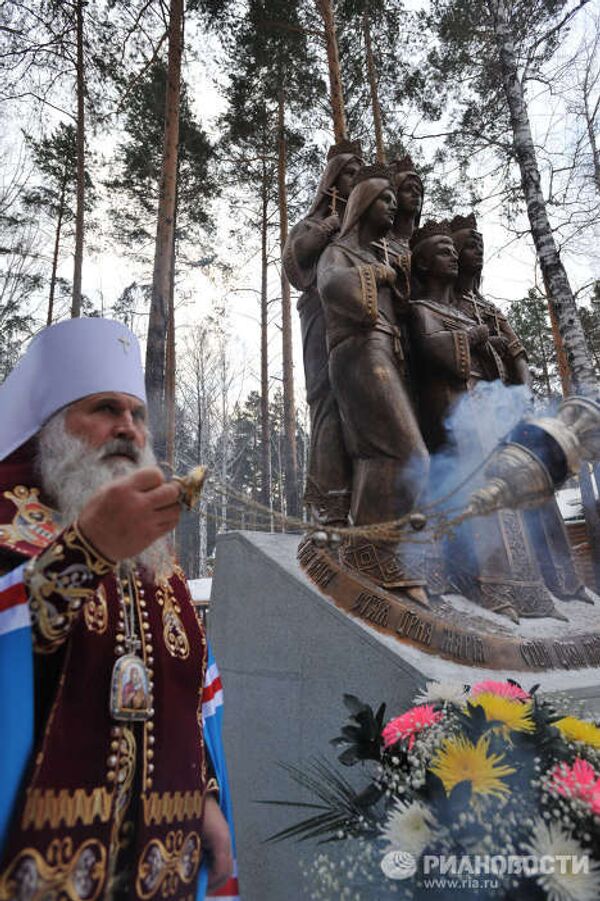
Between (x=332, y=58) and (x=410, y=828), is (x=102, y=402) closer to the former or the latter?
(x=410, y=828)

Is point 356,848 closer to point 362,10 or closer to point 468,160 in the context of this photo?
point 468,160

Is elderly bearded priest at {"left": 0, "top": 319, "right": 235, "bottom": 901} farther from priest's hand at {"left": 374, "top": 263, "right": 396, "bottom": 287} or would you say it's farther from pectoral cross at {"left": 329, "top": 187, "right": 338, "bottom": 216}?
pectoral cross at {"left": 329, "top": 187, "right": 338, "bottom": 216}

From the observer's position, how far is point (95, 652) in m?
1.42

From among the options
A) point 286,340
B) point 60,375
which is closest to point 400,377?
point 60,375

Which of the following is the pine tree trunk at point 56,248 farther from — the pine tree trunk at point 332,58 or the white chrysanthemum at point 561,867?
the white chrysanthemum at point 561,867

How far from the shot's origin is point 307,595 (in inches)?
121

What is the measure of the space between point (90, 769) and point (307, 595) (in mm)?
1838

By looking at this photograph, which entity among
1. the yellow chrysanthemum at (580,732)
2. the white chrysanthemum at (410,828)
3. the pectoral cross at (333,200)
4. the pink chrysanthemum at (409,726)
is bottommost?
the white chrysanthemum at (410,828)

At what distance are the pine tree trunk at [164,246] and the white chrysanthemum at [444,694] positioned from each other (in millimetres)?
5452

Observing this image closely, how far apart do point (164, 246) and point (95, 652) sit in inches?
286

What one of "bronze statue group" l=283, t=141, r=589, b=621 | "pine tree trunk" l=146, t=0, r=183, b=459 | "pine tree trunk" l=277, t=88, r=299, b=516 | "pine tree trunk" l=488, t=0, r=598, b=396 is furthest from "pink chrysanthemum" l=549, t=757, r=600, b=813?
"pine tree trunk" l=277, t=88, r=299, b=516

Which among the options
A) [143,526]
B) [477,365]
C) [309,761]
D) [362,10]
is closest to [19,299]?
[362,10]

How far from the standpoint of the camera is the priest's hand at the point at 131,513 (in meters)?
1.06

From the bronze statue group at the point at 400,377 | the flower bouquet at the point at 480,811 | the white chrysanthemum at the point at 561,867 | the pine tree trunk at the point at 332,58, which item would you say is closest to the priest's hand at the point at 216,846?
the flower bouquet at the point at 480,811
